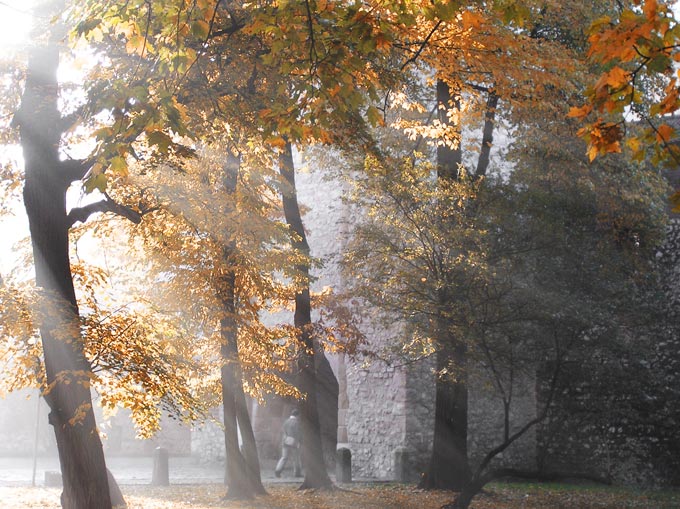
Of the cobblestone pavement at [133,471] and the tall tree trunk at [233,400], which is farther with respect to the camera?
the cobblestone pavement at [133,471]

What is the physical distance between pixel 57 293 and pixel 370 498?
23.9 feet

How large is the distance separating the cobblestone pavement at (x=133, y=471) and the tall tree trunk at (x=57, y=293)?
736 cm

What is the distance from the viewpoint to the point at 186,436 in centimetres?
2491

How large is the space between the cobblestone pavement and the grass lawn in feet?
5.69

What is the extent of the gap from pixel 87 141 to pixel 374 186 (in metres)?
4.38

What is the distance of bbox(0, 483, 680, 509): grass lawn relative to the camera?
11789mm

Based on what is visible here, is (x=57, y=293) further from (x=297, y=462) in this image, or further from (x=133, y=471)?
(x=133, y=471)

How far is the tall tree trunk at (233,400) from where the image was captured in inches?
446

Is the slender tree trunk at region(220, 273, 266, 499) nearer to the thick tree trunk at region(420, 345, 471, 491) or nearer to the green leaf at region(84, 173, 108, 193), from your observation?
the thick tree trunk at region(420, 345, 471, 491)

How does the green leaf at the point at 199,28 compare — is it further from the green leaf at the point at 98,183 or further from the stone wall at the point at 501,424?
the stone wall at the point at 501,424

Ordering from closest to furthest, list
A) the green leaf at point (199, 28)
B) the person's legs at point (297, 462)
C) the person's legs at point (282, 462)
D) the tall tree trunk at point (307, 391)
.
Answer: the green leaf at point (199, 28)
the tall tree trunk at point (307, 391)
the person's legs at point (282, 462)
the person's legs at point (297, 462)

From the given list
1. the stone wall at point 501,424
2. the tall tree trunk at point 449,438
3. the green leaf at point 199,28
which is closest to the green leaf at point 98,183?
the green leaf at point 199,28

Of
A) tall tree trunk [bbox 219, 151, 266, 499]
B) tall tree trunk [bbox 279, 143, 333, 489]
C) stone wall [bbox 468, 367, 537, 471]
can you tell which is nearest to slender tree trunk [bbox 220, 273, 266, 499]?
tall tree trunk [bbox 219, 151, 266, 499]

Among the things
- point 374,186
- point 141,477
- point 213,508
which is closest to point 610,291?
point 374,186
